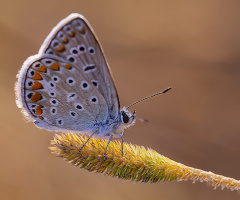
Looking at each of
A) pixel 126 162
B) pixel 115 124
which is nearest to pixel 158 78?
pixel 115 124

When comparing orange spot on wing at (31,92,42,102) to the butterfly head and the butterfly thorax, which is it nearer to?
the butterfly thorax

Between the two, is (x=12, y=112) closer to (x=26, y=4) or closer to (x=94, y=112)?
(x=26, y=4)

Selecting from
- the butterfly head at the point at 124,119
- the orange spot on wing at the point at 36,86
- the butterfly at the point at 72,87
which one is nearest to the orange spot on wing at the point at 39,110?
the butterfly at the point at 72,87

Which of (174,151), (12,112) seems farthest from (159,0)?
(12,112)

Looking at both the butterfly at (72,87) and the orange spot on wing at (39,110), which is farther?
the orange spot on wing at (39,110)

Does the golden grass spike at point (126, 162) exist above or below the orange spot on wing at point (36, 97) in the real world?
below

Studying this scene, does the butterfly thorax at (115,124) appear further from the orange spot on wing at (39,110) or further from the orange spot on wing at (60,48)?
the orange spot on wing at (60,48)

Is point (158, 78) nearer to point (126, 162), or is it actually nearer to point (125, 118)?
point (125, 118)
